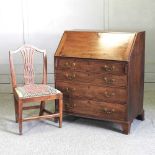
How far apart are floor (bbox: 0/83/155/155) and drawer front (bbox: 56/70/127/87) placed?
499 mm

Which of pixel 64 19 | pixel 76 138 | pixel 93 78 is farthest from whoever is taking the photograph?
pixel 64 19

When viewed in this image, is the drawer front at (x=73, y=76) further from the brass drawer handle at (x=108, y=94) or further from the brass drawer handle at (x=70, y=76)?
the brass drawer handle at (x=108, y=94)

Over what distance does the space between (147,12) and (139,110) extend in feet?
5.11

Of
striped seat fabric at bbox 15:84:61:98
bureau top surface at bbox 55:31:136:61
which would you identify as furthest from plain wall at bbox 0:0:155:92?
striped seat fabric at bbox 15:84:61:98

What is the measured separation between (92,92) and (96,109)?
0.18 m

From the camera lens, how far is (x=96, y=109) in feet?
11.0

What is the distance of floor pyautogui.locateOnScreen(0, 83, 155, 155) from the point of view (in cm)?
292

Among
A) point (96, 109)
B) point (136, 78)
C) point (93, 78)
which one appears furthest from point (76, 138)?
point (136, 78)

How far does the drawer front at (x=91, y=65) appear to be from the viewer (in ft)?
10.3

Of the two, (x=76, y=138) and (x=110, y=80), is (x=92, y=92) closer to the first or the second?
(x=110, y=80)

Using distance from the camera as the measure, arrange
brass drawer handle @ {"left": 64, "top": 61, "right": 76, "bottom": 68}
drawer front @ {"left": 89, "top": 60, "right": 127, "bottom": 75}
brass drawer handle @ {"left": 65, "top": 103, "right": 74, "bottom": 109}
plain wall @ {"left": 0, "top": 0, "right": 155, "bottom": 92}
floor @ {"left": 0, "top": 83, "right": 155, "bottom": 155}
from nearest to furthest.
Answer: floor @ {"left": 0, "top": 83, "right": 155, "bottom": 155}, drawer front @ {"left": 89, "top": 60, "right": 127, "bottom": 75}, brass drawer handle @ {"left": 64, "top": 61, "right": 76, "bottom": 68}, brass drawer handle @ {"left": 65, "top": 103, "right": 74, "bottom": 109}, plain wall @ {"left": 0, "top": 0, "right": 155, "bottom": 92}

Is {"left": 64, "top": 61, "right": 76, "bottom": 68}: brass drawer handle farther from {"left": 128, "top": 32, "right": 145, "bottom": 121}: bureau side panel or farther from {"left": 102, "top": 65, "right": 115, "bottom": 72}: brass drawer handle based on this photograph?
{"left": 128, "top": 32, "right": 145, "bottom": 121}: bureau side panel

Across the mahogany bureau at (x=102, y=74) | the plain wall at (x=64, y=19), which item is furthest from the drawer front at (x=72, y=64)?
the plain wall at (x=64, y=19)

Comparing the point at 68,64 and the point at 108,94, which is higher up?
the point at 68,64
